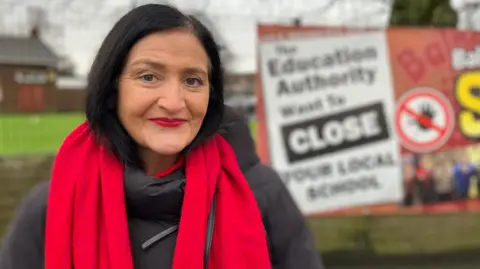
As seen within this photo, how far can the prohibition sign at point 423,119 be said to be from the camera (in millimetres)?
4141

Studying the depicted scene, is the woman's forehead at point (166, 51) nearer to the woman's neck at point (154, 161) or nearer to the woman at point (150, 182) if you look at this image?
the woman at point (150, 182)

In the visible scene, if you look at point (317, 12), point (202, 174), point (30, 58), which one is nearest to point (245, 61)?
point (317, 12)

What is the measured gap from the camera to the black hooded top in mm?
1128

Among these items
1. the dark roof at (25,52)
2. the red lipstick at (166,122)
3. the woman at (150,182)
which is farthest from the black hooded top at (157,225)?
the dark roof at (25,52)

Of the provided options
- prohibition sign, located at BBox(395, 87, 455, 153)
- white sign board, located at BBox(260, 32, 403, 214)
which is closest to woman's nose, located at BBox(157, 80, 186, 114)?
white sign board, located at BBox(260, 32, 403, 214)

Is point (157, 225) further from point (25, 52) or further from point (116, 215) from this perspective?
point (25, 52)

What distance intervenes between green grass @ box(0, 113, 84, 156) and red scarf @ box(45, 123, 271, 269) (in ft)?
9.61

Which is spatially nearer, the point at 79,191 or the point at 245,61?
the point at 79,191

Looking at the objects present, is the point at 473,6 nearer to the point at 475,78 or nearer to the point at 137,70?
the point at 475,78

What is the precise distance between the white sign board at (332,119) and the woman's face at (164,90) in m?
2.91

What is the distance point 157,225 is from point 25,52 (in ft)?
10.5

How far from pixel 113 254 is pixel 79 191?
0.50ft

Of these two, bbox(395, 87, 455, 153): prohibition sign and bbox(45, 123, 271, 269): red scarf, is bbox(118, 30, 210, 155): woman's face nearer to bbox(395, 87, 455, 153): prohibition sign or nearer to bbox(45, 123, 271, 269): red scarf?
bbox(45, 123, 271, 269): red scarf

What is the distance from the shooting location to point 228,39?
4113mm
